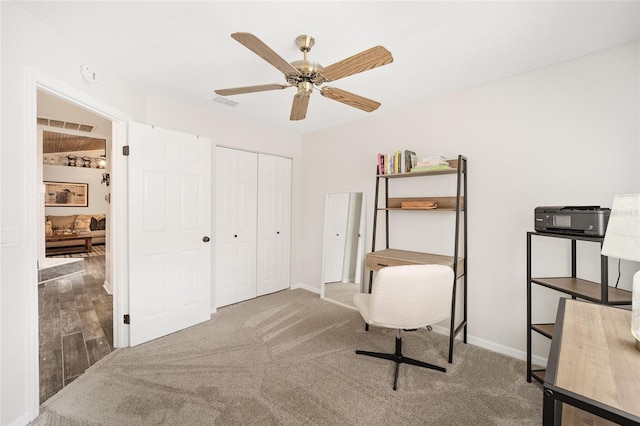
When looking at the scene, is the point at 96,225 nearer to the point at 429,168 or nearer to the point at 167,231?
the point at 167,231

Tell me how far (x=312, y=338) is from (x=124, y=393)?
151 centimetres

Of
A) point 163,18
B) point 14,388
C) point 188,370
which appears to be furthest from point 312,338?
point 163,18

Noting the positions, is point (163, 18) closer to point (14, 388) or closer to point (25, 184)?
point (25, 184)

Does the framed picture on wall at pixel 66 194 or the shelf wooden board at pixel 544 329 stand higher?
the framed picture on wall at pixel 66 194

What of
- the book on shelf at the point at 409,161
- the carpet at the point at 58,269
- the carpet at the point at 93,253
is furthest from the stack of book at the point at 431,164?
the carpet at the point at 93,253

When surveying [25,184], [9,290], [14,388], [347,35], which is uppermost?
[347,35]

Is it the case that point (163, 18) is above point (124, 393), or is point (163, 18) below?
above

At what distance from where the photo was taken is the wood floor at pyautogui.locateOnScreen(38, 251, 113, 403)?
2163 mm

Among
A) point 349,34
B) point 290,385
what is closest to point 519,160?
point 349,34

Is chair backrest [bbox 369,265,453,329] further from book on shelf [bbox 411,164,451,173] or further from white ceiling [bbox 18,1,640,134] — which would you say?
white ceiling [bbox 18,1,640,134]

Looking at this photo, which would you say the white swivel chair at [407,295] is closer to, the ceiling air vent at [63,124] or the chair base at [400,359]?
the chair base at [400,359]

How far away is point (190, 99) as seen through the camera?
2.96m

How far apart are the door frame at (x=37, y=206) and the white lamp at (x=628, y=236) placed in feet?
9.57

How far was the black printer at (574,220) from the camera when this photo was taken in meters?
1.67
